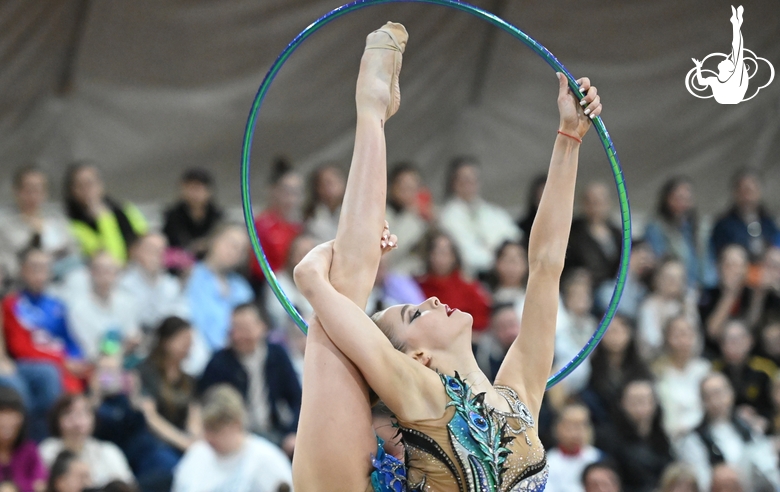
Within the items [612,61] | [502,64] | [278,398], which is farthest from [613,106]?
[278,398]

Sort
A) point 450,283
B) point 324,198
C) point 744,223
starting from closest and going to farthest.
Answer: point 450,283 → point 324,198 → point 744,223

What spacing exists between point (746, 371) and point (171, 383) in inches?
140

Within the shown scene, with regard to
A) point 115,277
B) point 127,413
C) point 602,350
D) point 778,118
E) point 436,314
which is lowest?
point 436,314

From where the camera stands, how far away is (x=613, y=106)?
864cm

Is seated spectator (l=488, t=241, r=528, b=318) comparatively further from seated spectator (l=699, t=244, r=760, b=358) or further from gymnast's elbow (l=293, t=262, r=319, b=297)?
gymnast's elbow (l=293, t=262, r=319, b=297)

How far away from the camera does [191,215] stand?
7.36 m

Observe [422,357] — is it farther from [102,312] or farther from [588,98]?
[102,312]

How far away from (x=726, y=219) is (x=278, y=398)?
3793mm

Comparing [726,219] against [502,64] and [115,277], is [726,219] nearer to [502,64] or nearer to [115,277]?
[502,64]

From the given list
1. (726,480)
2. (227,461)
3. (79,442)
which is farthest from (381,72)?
(726,480)

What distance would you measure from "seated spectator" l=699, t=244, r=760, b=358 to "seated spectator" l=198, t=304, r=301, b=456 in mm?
2978

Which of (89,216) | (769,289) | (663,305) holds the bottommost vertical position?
(663,305)

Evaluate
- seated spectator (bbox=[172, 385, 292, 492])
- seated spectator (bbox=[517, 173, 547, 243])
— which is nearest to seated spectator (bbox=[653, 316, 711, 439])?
seated spectator (bbox=[517, 173, 547, 243])

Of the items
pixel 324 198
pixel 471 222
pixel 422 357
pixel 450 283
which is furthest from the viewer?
pixel 471 222
